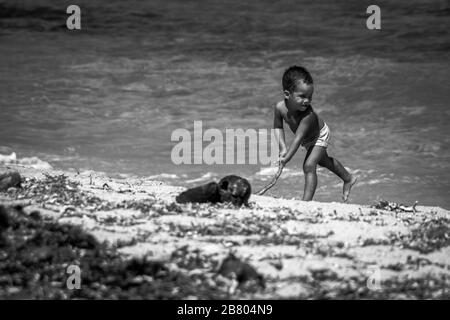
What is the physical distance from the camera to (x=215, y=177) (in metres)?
14.0

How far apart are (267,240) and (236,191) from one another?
1.49m

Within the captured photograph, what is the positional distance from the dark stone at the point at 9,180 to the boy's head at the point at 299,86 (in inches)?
127

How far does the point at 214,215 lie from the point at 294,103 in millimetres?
2363

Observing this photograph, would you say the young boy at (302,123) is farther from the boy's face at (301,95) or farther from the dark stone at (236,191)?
the dark stone at (236,191)

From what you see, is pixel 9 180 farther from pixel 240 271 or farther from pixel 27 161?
pixel 27 161

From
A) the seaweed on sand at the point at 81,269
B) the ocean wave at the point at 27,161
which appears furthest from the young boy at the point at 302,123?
the ocean wave at the point at 27,161

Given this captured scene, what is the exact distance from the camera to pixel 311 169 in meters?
10.1

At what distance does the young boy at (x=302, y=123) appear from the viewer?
990 cm

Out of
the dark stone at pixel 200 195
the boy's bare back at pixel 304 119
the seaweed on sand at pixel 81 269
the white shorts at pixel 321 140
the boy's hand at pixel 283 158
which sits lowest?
the seaweed on sand at pixel 81 269

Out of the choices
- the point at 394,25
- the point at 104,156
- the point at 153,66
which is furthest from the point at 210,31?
the point at 104,156

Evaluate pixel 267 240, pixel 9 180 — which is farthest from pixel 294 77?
pixel 9 180

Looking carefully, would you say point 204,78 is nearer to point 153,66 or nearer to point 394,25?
point 153,66

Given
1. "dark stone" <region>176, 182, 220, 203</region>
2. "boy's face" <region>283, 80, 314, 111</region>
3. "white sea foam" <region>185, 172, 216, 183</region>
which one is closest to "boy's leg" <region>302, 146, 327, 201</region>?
"boy's face" <region>283, 80, 314, 111</region>

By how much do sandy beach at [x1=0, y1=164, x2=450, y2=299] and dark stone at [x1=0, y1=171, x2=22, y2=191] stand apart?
108mm
